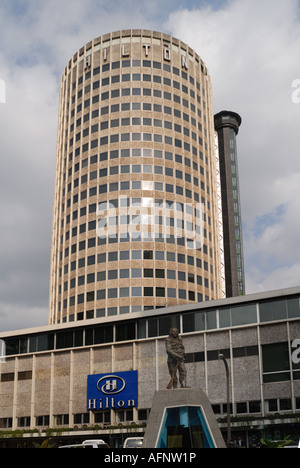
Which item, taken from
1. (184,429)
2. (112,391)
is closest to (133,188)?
(112,391)

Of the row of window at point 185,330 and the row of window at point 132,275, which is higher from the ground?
the row of window at point 132,275

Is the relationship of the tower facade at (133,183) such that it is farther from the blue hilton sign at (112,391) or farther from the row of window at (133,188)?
the blue hilton sign at (112,391)

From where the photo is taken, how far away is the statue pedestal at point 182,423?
95.0 ft

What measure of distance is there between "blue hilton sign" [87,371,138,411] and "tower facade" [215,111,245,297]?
7967 cm

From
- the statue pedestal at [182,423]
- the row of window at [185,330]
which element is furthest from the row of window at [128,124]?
the statue pedestal at [182,423]

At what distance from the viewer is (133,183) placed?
95.9 meters

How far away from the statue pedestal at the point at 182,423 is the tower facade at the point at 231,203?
109473mm

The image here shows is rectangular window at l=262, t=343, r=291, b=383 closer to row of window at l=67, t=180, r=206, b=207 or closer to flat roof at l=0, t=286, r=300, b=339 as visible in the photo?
flat roof at l=0, t=286, r=300, b=339

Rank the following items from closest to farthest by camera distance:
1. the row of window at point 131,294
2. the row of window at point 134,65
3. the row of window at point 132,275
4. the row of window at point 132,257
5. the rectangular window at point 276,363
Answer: the rectangular window at point 276,363 < the row of window at point 131,294 < the row of window at point 132,275 < the row of window at point 132,257 < the row of window at point 134,65

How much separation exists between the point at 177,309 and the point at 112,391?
11.9m

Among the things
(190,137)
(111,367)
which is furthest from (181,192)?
(111,367)

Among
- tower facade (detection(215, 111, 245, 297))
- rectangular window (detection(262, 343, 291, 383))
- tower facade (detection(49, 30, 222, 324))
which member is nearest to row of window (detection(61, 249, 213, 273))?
tower facade (detection(49, 30, 222, 324))

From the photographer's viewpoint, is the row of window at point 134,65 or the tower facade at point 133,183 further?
the row of window at point 134,65
